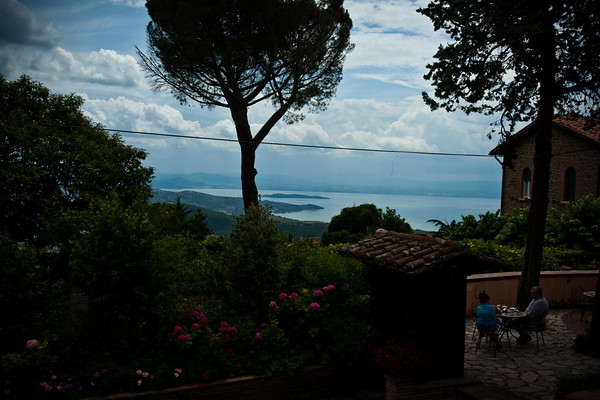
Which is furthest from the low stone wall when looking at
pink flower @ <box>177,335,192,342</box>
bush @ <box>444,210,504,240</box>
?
bush @ <box>444,210,504,240</box>

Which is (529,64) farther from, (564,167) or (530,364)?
(564,167)

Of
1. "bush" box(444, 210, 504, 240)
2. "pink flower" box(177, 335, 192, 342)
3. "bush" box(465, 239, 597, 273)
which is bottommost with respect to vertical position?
"pink flower" box(177, 335, 192, 342)

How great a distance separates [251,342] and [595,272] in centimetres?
999

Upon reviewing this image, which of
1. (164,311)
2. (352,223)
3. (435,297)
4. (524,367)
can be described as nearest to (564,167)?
(352,223)

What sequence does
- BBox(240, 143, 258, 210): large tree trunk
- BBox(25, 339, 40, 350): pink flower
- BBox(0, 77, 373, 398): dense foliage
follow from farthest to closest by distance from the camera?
BBox(240, 143, 258, 210): large tree trunk
BBox(0, 77, 373, 398): dense foliage
BBox(25, 339, 40, 350): pink flower

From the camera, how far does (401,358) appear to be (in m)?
6.05

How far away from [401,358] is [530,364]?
2.77m

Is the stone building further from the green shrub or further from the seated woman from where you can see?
the green shrub

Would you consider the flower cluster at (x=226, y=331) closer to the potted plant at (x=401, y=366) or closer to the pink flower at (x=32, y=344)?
the potted plant at (x=401, y=366)

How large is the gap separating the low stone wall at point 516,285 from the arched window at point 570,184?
1064 cm

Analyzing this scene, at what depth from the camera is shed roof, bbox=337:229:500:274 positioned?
20.0 feet

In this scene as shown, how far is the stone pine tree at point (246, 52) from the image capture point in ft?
54.9

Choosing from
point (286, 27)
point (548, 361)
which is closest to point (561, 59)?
point (548, 361)

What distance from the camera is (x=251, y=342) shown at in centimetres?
647
